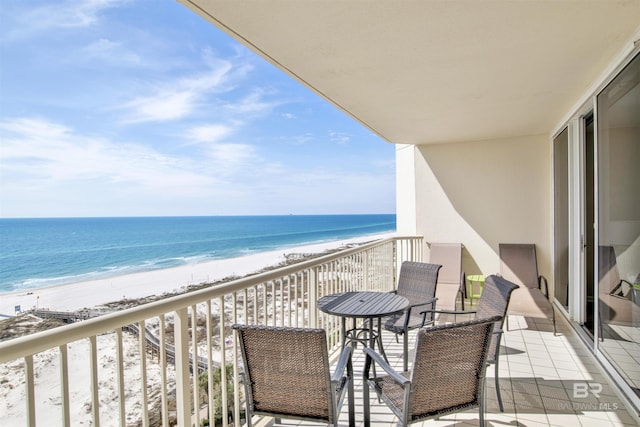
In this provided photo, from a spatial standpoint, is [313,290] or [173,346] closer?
[313,290]

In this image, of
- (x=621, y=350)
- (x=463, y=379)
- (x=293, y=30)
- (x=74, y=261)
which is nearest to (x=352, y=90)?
(x=293, y=30)

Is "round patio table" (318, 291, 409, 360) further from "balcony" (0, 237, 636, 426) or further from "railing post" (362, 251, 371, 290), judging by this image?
"railing post" (362, 251, 371, 290)

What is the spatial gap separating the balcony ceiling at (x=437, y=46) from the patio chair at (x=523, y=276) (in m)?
2.31

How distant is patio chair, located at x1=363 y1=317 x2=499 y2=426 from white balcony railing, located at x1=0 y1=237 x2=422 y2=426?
927 millimetres

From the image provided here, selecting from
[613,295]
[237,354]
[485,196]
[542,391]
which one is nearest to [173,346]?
[237,354]

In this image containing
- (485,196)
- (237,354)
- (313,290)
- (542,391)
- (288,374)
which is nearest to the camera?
(288,374)

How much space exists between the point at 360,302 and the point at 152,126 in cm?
3357

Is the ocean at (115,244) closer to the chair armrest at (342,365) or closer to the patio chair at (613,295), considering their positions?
the chair armrest at (342,365)

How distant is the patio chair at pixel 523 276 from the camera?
467cm

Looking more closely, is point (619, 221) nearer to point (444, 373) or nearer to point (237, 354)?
point (444, 373)

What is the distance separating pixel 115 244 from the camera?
1331 inches

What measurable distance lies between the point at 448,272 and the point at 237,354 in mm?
4444

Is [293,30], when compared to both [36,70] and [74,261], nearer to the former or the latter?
[36,70]

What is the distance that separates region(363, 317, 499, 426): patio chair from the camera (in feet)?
5.31
